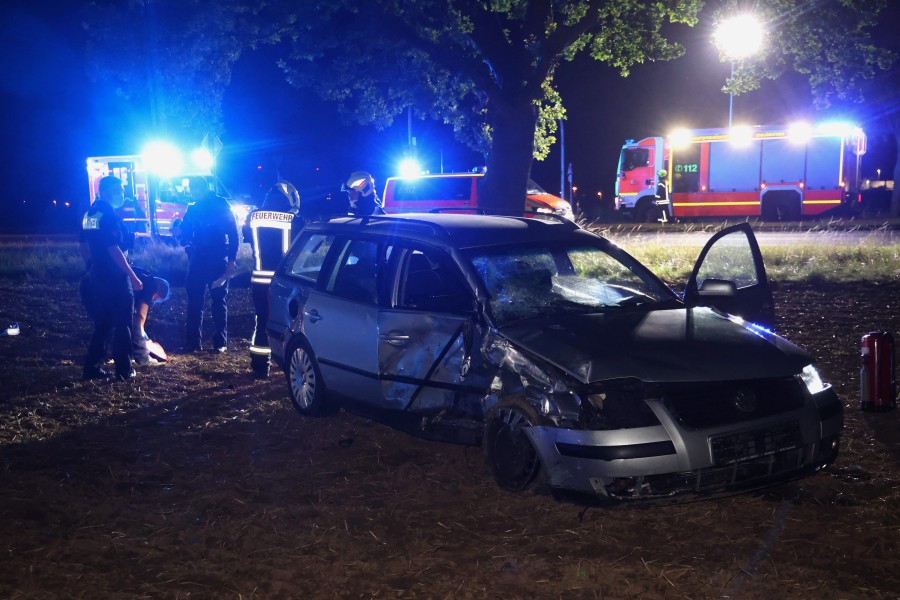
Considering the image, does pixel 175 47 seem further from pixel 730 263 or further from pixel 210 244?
pixel 210 244

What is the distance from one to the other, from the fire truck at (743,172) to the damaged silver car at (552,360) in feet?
90.1

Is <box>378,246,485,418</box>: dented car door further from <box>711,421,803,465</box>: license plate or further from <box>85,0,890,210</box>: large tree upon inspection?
<box>85,0,890,210</box>: large tree

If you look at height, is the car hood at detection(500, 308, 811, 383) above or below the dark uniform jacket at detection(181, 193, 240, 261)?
below

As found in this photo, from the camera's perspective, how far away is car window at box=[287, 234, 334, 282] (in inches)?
301

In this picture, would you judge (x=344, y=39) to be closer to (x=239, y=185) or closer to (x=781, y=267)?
(x=781, y=267)

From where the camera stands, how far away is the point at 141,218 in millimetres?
29406

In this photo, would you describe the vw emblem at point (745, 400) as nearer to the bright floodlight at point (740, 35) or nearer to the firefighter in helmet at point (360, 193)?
the firefighter in helmet at point (360, 193)

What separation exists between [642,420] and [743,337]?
1.04 m

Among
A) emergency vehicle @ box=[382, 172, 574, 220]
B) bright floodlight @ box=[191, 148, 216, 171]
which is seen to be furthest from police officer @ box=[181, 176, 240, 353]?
emergency vehicle @ box=[382, 172, 574, 220]

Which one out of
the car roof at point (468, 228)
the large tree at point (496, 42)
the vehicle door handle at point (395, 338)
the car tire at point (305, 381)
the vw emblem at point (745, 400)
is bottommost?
the car tire at point (305, 381)

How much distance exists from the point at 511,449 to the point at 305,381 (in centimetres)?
248

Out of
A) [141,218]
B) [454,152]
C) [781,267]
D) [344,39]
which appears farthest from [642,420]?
[454,152]

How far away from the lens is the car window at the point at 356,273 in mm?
6672

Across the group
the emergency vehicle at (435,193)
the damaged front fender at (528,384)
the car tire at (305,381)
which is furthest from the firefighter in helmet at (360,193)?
the emergency vehicle at (435,193)
